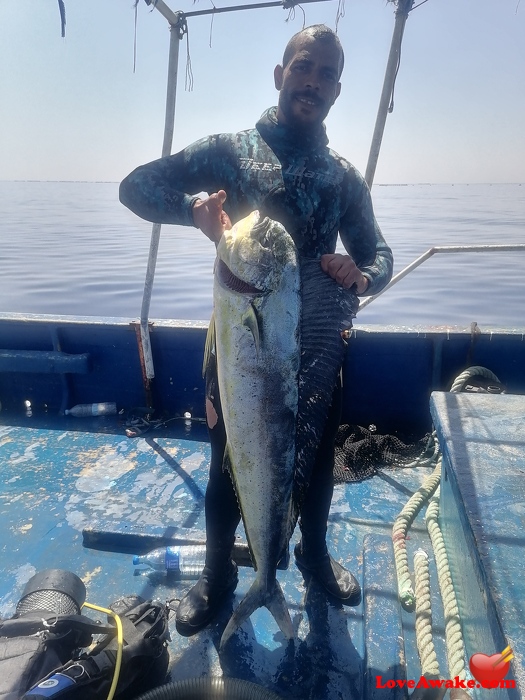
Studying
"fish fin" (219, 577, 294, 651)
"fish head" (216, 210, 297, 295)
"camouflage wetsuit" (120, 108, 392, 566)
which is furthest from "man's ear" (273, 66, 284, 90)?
"fish fin" (219, 577, 294, 651)

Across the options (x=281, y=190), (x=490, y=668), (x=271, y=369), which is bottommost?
(x=490, y=668)

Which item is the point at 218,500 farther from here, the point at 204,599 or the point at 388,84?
the point at 388,84

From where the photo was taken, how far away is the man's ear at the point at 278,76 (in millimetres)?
2484

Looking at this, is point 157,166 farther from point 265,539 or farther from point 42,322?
point 42,322

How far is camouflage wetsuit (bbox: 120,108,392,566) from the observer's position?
235 cm

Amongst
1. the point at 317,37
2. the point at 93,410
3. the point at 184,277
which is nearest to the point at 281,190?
the point at 317,37

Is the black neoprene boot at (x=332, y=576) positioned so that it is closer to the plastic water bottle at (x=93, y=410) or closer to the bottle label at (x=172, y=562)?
the bottle label at (x=172, y=562)

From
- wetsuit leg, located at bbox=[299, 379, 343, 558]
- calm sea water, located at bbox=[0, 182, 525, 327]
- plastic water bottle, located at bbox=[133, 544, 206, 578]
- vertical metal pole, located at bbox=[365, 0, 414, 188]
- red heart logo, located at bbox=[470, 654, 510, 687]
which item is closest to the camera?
red heart logo, located at bbox=[470, 654, 510, 687]

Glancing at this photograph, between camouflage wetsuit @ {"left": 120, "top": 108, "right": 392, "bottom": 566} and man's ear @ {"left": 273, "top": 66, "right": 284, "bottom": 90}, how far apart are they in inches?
4.7

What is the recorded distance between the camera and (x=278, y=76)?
251 centimetres

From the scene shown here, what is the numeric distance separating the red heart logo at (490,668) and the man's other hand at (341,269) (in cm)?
143

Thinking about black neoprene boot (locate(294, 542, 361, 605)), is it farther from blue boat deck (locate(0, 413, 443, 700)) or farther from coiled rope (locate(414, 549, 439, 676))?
coiled rope (locate(414, 549, 439, 676))

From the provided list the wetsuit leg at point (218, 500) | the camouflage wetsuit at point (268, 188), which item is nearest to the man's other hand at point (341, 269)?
the camouflage wetsuit at point (268, 188)

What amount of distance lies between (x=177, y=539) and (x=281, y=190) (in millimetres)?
2250
